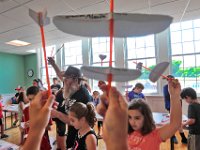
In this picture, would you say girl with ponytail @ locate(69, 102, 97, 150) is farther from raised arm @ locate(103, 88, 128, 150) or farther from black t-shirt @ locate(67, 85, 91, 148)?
raised arm @ locate(103, 88, 128, 150)

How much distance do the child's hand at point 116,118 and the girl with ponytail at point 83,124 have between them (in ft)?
3.40

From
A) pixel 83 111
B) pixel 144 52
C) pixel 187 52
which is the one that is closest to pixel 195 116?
pixel 83 111

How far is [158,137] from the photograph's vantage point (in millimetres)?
1047

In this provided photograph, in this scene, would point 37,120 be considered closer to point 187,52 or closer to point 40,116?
point 40,116

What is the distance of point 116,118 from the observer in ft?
0.79

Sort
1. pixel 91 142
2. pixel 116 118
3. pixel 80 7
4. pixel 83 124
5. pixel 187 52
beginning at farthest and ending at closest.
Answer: pixel 187 52
pixel 80 7
pixel 83 124
pixel 91 142
pixel 116 118

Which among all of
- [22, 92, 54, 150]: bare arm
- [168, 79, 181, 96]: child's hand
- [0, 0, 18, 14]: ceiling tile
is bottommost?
[22, 92, 54, 150]: bare arm

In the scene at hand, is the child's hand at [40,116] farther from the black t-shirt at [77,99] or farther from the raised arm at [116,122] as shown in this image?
the black t-shirt at [77,99]

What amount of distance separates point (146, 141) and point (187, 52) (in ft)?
12.9

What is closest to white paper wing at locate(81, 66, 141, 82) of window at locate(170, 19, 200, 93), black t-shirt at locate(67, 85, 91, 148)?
black t-shirt at locate(67, 85, 91, 148)

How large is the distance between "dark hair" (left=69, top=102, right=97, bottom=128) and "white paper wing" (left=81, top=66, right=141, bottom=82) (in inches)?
44.6

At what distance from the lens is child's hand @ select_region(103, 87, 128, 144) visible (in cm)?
24

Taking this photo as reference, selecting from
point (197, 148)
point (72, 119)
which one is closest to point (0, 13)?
point (72, 119)

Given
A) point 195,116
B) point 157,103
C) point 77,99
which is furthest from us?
point 157,103
